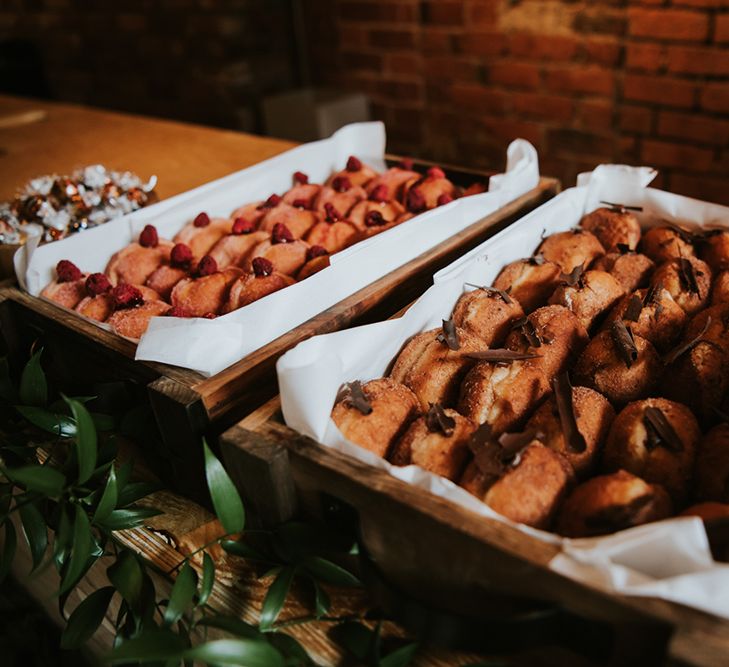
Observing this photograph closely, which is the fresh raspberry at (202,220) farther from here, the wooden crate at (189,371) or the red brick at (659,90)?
the red brick at (659,90)

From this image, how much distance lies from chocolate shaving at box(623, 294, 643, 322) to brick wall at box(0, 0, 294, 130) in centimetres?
355

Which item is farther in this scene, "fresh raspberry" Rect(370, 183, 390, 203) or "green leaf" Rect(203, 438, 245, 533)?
"fresh raspberry" Rect(370, 183, 390, 203)

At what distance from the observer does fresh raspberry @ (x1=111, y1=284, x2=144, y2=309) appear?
4.32 feet

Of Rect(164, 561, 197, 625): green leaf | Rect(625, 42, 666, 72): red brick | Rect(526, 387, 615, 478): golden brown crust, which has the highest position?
Rect(625, 42, 666, 72): red brick

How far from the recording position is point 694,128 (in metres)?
2.70

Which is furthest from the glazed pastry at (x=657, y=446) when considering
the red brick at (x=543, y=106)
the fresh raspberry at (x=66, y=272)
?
the red brick at (x=543, y=106)

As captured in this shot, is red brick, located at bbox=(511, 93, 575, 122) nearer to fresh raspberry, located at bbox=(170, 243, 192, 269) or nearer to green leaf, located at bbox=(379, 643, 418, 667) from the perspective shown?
fresh raspberry, located at bbox=(170, 243, 192, 269)

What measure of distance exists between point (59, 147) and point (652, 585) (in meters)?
2.75

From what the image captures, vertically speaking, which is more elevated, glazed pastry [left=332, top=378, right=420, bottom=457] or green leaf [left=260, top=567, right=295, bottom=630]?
glazed pastry [left=332, top=378, right=420, bottom=457]

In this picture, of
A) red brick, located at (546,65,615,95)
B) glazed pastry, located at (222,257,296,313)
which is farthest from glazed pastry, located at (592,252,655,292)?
red brick, located at (546,65,615,95)

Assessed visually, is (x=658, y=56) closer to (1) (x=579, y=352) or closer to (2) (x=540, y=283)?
(2) (x=540, y=283)

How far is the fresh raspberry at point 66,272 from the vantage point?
1.44 metres

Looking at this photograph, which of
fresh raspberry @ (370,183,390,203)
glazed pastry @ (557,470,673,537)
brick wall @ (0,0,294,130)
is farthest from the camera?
brick wall @ (0,0,294,130)

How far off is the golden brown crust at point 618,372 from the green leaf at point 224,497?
523 millimetres
